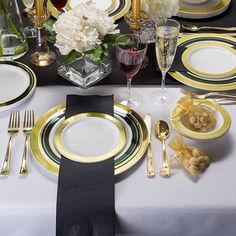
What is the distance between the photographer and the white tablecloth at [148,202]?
934 mm

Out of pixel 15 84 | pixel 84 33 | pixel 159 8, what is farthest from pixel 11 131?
pixel 159 8

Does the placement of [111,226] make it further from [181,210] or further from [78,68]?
[78,68]

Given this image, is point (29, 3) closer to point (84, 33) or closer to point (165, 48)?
point (84, 33)

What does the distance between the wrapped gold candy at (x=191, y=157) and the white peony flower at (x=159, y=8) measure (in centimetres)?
41

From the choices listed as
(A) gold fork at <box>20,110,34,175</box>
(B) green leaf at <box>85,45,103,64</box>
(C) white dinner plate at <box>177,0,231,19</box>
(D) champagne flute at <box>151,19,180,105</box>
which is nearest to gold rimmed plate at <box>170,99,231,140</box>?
(D) champagne flute at <box>151,19,180,105</box>

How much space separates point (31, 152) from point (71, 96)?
8.6 inches

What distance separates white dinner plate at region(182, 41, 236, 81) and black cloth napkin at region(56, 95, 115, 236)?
0.45 m

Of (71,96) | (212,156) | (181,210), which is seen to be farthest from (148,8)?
(181,210)

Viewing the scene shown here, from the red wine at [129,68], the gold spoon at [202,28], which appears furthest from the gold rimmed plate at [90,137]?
the gold spoon at [202,28]

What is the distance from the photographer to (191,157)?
1.01 m

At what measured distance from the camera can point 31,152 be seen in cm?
102

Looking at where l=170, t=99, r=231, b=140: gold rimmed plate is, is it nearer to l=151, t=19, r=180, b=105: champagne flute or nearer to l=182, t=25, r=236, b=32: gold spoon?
l=151, t=19, r=180, b=105: champagne flute

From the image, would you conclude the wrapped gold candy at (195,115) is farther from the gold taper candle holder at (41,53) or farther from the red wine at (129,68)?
the gold taper candle holder at (41,53)

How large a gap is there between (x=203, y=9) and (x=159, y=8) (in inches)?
13.2
